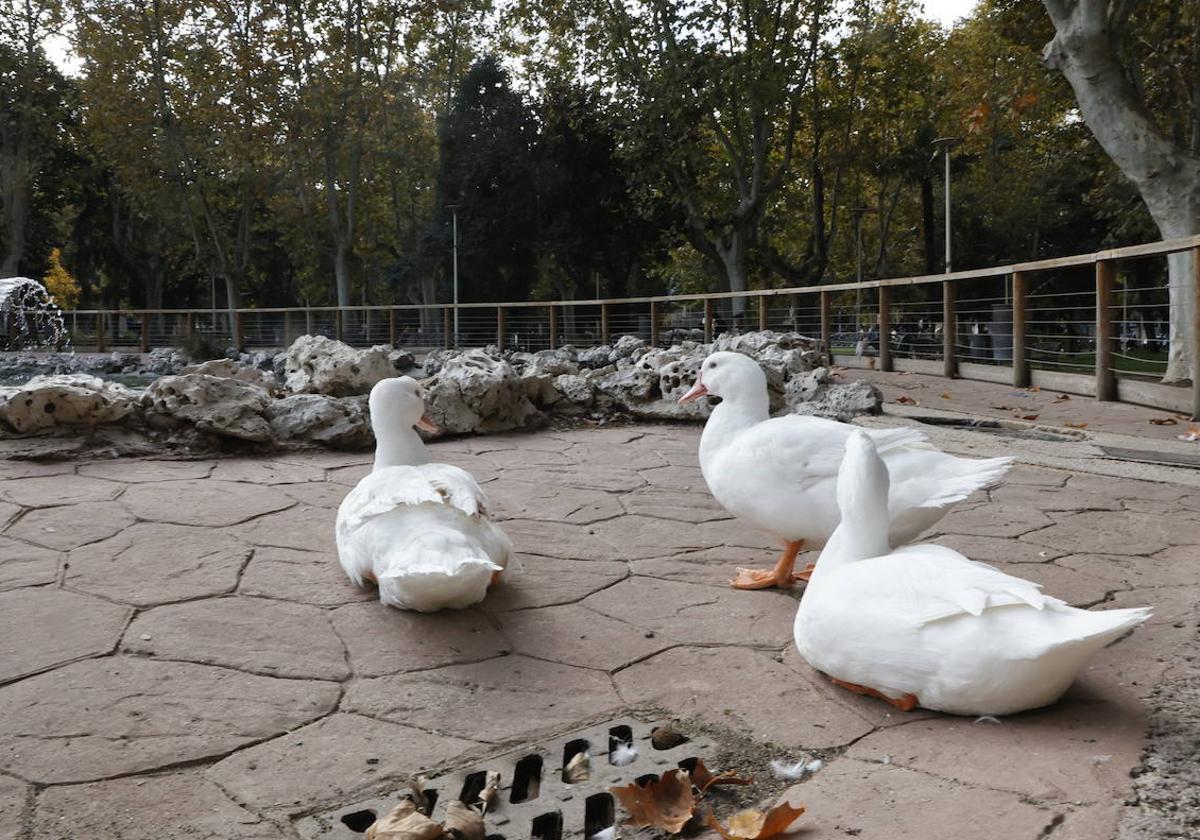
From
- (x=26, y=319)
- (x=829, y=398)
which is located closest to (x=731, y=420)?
(x=829, y=398)

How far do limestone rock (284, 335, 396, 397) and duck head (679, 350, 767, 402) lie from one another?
506cm

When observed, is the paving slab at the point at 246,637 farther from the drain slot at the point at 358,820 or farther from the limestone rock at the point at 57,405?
the limestone rock at the point at 57,405

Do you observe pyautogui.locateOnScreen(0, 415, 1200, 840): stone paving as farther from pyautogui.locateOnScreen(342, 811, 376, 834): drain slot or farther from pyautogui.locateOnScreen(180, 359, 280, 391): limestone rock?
pyautogui.locateOnScreen(180, 359, 280, 391): limestone rock

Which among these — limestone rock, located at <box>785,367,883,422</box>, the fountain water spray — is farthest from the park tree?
limestone rock, located at <box>785,367,883,422</box>

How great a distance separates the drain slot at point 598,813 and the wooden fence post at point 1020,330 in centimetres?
895

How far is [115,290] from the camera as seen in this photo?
36312 millimetres

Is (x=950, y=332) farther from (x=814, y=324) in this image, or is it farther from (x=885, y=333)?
(x=814, y=324)

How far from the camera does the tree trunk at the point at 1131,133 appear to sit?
915 cm

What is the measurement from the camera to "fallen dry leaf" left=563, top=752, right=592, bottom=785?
2032 mm

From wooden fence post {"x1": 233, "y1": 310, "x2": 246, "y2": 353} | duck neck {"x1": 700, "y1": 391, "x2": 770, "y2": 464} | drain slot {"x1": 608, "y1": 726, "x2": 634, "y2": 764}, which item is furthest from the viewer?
wooden fence post {"x1": 233, "y1": 310, "x2": 246, "y2": 353}

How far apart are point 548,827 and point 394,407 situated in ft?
7.23

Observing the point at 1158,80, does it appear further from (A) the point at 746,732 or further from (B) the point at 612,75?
(A) the point at 746,732

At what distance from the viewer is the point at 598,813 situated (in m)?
1.89

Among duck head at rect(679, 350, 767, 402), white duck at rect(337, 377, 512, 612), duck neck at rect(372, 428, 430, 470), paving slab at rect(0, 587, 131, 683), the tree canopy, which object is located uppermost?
the tree canopy
